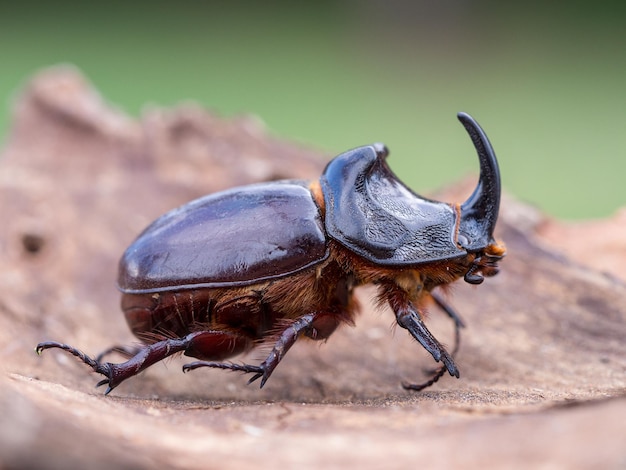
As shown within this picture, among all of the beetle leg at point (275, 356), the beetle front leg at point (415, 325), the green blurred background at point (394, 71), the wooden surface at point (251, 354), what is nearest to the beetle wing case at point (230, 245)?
the beetle leg at point (275, 356)

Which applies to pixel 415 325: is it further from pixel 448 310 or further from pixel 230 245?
pixel 230 245

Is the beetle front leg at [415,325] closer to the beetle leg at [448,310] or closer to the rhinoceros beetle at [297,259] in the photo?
the rhinoceros beetle at [297,259]

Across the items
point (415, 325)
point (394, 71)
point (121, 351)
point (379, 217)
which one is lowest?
point (394, 71)

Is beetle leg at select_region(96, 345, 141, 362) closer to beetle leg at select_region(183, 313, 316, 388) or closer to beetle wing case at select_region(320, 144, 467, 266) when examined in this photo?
beetle leg at select_region(183, 313, 316, 388)

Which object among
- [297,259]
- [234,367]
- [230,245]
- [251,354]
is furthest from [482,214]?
[251,354]

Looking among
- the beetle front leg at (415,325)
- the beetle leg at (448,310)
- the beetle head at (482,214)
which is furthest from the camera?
the beetle leg at (448,310)

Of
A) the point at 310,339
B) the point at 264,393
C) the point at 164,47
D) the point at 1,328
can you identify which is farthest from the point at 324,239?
the point at 164,47

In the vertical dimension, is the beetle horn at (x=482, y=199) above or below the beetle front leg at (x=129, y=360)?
above
